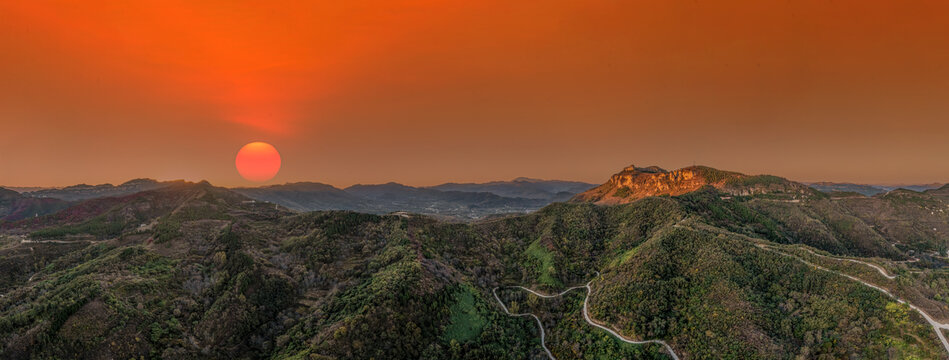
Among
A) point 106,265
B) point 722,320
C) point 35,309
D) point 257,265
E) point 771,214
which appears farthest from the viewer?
point 771,214

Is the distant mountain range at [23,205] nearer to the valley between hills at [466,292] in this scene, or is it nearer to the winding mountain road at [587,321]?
the valley between hills at [466,292]

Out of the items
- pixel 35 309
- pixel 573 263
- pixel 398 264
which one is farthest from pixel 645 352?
pixel 35 309

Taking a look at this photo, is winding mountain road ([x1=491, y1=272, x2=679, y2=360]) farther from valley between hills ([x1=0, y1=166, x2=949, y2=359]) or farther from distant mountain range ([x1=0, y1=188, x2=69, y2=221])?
distant mountain range ([x1=0, y1=188, x2=69, y2=221])

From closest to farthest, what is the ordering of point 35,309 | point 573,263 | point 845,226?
point 35,309 < point 573,263 < point 845,226

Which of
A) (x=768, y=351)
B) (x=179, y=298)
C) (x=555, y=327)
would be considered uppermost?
(x=179, y=298)

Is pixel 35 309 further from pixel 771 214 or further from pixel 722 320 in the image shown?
pixel 771 214

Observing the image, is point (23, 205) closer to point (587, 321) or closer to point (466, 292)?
point (466, 292)

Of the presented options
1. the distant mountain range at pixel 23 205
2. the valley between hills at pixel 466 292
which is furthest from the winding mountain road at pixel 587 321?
the distant mountain range at pixel 23 205

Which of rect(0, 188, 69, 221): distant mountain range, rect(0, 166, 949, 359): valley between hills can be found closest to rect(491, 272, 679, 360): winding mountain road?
rect(0, 166, 949, 359): valley between hills
